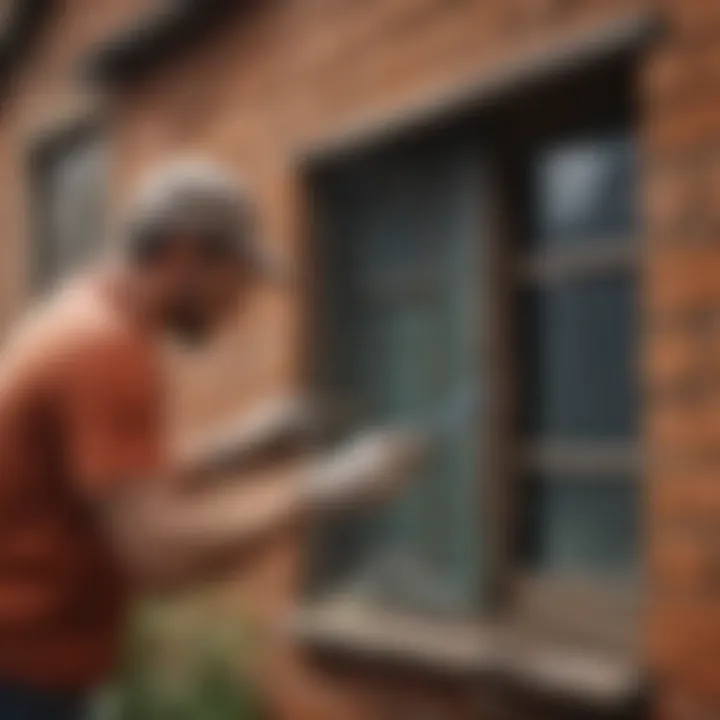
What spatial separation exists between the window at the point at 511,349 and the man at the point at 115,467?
154cm

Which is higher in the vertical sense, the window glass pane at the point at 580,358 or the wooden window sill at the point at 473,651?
the window glass pane at the point at 580,358

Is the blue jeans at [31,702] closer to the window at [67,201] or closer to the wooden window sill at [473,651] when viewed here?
the wooden window sill at [473,651]

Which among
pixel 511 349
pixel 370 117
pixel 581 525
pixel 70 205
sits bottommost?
pixel 581 525

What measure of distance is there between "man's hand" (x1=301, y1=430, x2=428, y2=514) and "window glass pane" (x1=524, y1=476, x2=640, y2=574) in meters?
1.57

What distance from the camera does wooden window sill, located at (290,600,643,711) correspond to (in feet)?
14.7

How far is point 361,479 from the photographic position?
10.4 feet

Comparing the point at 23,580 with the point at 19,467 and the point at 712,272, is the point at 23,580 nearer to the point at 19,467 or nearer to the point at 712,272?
the point at 19,467

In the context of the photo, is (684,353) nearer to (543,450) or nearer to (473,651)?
(543,450)

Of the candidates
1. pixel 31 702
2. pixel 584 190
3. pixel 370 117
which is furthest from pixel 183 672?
pixel 31 702

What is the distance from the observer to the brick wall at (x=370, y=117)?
4203mm

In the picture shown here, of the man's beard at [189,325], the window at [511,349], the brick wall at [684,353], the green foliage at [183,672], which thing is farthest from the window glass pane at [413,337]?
the man's beard at [189,325]

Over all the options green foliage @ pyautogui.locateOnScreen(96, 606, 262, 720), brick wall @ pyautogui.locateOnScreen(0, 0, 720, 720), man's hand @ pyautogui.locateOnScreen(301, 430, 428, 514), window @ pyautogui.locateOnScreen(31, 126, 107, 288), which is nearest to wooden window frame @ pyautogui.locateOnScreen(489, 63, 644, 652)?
brick wall @ pyautogui.locateOnScreen(0, 0, 720, 720)

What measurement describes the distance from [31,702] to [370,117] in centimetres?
255

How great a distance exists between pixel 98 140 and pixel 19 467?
4669 millimetres
